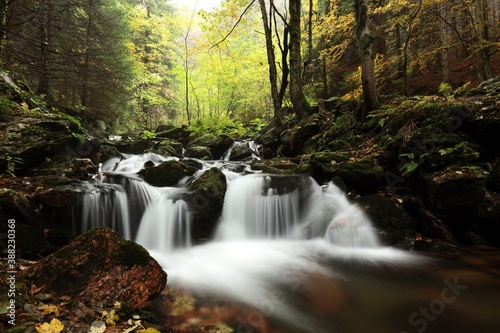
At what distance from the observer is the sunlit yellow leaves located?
209 cm

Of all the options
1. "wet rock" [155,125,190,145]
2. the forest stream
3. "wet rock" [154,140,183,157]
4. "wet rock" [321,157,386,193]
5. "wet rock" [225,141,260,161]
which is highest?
"wet rock" [155,125,190,145]

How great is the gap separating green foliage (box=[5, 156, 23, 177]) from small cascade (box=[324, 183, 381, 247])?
704cm

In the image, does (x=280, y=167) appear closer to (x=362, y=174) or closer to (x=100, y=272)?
(x=362, y=174)

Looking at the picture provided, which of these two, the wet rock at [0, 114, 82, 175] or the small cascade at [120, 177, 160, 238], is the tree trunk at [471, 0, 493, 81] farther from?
the wet rock at [0, 114, 82, 175]

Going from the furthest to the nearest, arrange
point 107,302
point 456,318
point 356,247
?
point 356,247
point 456,318
point 107,302

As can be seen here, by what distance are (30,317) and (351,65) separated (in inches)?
675

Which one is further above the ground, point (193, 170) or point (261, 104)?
point (261, 104)

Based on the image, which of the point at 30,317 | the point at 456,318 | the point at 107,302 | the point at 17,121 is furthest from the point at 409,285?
the point at 17,121

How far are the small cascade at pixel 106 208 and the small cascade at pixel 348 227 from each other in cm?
470

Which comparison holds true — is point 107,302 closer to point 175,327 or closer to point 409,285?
point 175,327

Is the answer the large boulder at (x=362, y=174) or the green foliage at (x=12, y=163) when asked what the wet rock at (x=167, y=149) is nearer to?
the green foliage at (x=12, y=163)

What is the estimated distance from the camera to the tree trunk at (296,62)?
10.7 metres

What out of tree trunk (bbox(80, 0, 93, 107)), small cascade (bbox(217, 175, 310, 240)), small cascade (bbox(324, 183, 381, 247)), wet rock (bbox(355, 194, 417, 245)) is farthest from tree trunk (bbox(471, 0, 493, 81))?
tree trunk (bbox(80, 0, 93, 107))

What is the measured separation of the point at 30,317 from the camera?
7.25 feet
